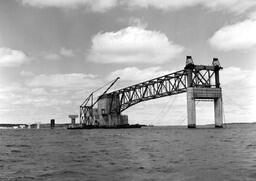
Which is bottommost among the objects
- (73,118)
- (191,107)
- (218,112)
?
(73,118)

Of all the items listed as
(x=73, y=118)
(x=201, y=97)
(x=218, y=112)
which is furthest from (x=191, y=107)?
(x=73, y=118)

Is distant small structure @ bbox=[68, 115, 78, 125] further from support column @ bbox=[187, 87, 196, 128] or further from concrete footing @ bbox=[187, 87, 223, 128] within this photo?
support column @ bbox=[187, 87, 196, 128]

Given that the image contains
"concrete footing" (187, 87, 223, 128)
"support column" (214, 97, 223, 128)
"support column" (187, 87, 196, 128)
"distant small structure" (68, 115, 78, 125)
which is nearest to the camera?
"support column" (187, 87, 196, 128)

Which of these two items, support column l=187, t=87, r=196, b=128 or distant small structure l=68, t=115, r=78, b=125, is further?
distant small structure l=68, t=115, r=78, b=125

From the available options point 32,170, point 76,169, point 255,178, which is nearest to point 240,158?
point 255,178

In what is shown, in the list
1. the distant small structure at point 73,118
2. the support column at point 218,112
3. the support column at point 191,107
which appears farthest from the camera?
the distant small structure at point 73,118

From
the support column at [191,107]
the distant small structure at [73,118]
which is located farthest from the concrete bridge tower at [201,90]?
the distant small structure at [73,118]

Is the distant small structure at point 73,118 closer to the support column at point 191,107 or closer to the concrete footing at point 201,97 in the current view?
the concrete footing at point 201,97

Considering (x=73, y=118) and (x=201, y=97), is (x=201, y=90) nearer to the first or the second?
(x=201, y=97)

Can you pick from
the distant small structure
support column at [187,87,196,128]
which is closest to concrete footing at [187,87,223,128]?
support column at [187,87,196,128]

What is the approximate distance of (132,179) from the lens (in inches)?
710

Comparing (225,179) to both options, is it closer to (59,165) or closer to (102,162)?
(102,162)

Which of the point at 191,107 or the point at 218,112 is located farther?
the point at 218,112

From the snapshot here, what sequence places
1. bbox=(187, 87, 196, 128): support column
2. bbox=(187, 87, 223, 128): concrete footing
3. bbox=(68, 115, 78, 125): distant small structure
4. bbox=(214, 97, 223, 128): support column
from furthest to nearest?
bbox=(68, 115, 78, 125): distant small structure → bbox=(214, 97, 223, 128): support column → bbox=(187, 87, 223, 128): concrete footing → bbox=(187, 87, 196, 128): support column
